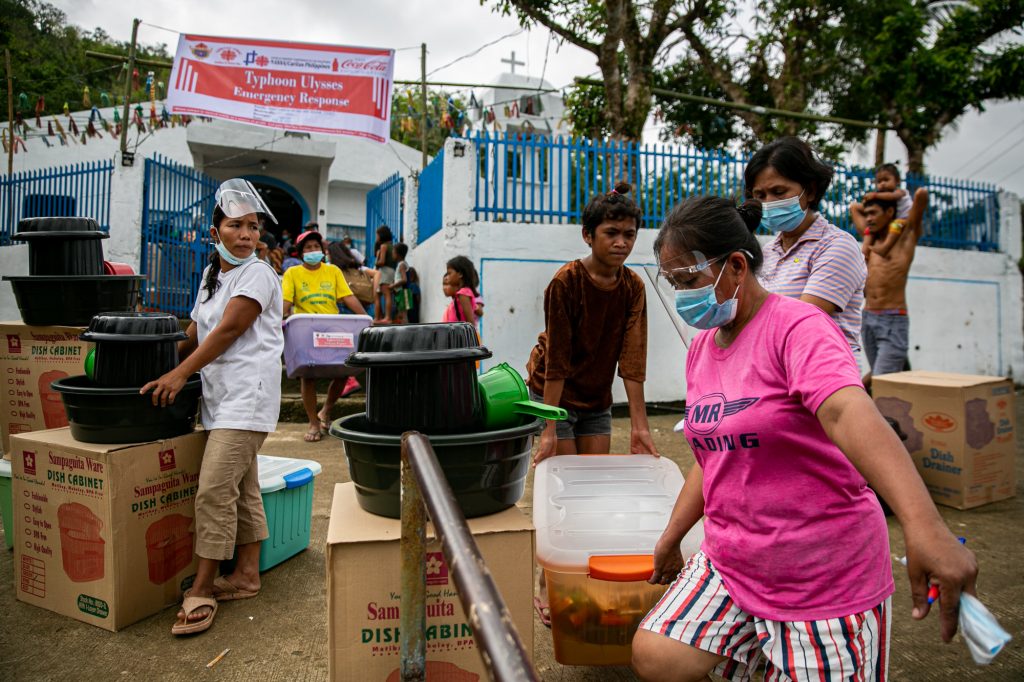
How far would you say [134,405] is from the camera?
2.44 metres

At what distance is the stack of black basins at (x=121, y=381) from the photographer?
241cm

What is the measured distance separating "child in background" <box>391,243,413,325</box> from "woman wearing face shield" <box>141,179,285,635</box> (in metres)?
5.01

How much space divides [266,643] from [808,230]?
248cm

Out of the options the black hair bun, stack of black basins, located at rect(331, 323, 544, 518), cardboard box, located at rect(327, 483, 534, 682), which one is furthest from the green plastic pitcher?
the black hair bun

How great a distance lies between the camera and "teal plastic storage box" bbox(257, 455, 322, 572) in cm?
291

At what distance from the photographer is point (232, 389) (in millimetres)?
2574

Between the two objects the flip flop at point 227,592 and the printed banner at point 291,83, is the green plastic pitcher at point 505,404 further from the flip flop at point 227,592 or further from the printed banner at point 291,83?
the printed banner at point 291,83

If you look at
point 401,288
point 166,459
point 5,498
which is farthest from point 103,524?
point 401,288

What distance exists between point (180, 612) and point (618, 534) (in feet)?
5.74

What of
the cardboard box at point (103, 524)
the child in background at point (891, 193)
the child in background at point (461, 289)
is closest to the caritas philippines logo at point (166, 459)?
the cardboard box at point (103, 524)

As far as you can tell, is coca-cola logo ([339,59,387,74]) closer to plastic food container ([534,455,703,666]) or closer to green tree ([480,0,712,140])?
green tree ([480,0,712,140])

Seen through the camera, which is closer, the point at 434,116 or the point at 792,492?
the point at 792,492

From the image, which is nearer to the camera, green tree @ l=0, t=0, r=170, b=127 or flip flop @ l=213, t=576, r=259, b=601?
flip flop @ l=213, t=576, r=259, b=601

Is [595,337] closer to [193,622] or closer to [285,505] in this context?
[285,505]
